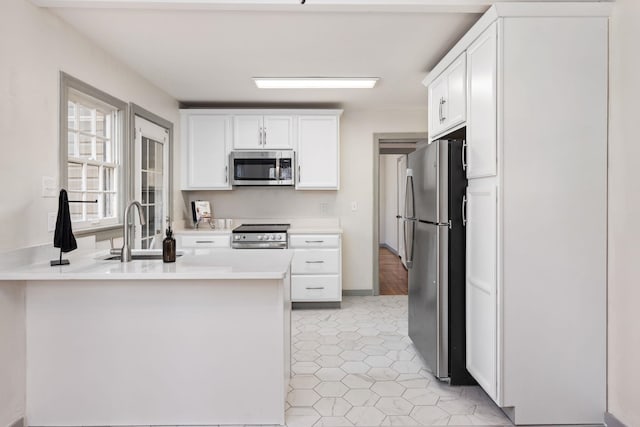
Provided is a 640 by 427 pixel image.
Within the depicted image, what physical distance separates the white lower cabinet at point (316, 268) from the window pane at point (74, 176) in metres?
2.17

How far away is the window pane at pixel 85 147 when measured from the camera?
2762 mm

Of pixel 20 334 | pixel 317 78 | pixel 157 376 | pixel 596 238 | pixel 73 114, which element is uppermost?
pixel 317 78

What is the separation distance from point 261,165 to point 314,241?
1.05m

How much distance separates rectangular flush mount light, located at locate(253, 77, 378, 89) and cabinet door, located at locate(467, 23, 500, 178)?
4.58ft

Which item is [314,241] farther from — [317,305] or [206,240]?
[206,240]

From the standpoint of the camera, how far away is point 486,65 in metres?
2.17

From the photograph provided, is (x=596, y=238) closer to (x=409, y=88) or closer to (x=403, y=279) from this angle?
(x=409, y=88)

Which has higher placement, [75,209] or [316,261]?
[75,209]

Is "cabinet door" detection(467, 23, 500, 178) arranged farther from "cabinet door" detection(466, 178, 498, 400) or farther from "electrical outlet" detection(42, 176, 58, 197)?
"electrical outlet" detection(42, 176, 58, 197)

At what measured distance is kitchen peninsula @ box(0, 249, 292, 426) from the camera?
6.89ft

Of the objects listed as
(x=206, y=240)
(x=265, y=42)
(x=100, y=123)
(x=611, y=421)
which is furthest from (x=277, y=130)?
(x=611, y=421)

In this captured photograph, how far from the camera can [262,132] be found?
14.9ft

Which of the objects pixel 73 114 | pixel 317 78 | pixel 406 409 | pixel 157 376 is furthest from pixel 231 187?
pixel 406 409

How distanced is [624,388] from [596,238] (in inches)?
29.5
